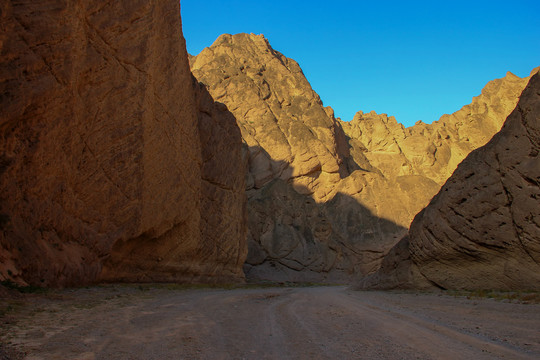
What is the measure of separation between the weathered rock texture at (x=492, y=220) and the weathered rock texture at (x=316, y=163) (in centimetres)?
2775

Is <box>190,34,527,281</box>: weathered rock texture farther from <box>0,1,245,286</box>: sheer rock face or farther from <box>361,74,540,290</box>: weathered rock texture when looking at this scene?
<box>361,74,540,290</box>: weathered rock texture

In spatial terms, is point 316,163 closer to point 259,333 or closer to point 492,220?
point 492,220

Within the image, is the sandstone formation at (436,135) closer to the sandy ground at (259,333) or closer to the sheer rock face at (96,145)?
the sheer rock face at (96,145)

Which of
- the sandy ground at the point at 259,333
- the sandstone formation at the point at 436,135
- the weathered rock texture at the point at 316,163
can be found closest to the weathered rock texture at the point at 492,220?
the sandy ground at the point at 259,333

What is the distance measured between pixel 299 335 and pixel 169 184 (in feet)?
49.7

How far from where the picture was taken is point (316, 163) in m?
59.5

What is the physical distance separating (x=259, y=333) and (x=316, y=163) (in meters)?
54.7

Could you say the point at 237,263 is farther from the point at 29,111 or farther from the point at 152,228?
the point at 29,111

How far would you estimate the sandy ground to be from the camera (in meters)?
4.35

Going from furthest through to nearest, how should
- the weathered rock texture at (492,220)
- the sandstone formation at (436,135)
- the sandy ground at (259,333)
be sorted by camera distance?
the sandstone formation at (436,135) → the weathered rock texture at (492,220) → the sandy ground at (259,333)

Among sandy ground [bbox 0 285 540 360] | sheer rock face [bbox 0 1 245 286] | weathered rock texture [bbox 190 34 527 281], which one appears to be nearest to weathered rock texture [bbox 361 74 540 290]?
sandy ground [bbox 0 285 540 360]

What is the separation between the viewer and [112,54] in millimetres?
14828

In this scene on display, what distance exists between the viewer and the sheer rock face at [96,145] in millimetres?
11062

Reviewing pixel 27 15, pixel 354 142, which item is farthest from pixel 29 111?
pixel 354 142
